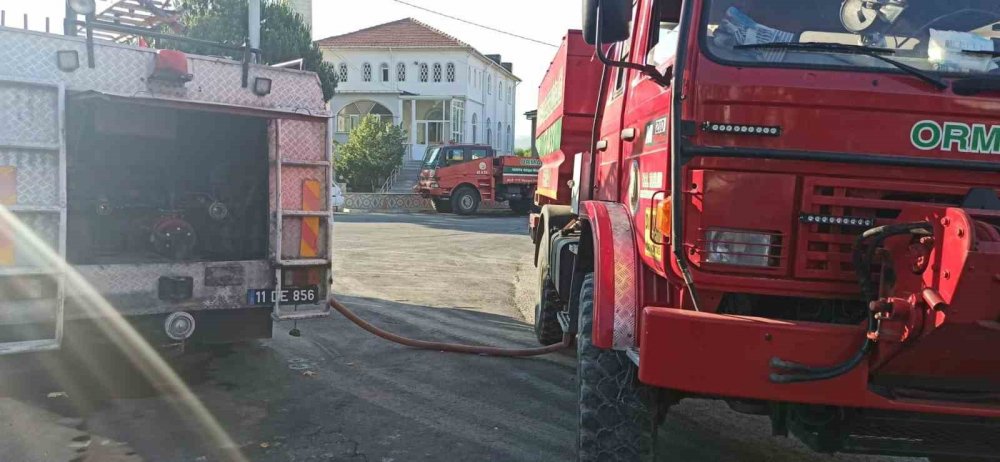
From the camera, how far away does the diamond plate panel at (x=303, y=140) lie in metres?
5.28

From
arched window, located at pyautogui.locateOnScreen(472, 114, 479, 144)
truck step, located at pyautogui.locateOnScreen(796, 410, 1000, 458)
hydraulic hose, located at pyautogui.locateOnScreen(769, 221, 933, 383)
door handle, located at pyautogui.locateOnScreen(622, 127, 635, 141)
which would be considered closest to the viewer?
hydraulic hose, located at pyautogui.locateOnScreen(769, 221, 933, 383)

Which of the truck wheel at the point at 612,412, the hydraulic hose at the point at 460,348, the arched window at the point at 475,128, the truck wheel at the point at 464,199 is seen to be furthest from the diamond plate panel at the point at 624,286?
the arched window at the point at 475,128

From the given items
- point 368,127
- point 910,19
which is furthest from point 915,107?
point 368,127

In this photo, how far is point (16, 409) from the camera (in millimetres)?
4551

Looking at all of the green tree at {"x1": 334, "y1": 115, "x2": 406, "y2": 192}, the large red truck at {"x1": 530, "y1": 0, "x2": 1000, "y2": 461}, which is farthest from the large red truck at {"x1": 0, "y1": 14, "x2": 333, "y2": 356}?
the green tree at {"x1": 334, "y1": 115, "x2": 406, "y2": 192}

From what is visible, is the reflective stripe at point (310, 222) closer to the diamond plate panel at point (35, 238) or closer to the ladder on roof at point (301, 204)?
the ladder on roof at point (301, 204)

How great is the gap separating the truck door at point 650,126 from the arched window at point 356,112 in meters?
42.1

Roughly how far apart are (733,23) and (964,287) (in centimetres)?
133

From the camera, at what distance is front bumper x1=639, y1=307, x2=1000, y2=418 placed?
2539mm

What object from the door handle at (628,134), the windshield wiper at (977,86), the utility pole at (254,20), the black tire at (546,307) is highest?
the utility pole at (254,20)

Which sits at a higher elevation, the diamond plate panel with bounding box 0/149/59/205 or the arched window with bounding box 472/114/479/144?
the arched window with bounding box 472/114/479/144

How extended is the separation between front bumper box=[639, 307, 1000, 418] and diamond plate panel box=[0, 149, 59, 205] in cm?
368

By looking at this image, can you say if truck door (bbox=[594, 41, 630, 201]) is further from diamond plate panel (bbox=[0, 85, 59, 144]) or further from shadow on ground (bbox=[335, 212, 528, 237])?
shadow on ground (bbox=[335, 212, 528, 237])

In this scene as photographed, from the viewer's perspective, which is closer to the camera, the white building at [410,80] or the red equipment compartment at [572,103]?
the red equipment compartment at [572,103]
